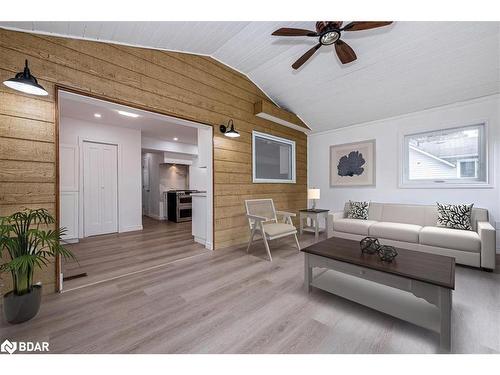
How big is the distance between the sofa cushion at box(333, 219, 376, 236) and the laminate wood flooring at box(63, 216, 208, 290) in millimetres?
2366

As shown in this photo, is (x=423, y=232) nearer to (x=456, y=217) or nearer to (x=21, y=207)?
(x=456, y=217)

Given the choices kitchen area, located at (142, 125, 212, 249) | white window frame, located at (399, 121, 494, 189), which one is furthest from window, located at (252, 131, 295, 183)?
white window frame, located at (399, 121, 494, 189)

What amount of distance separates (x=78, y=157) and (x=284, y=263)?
14.8ft

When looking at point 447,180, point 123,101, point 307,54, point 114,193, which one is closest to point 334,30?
point 307,54

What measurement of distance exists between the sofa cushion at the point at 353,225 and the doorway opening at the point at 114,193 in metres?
2.25

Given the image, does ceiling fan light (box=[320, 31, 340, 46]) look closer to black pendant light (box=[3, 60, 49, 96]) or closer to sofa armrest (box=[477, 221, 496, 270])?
black pendant light (box=[3, 60, 49, 96])

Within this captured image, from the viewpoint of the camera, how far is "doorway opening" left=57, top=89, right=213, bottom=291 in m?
2.79

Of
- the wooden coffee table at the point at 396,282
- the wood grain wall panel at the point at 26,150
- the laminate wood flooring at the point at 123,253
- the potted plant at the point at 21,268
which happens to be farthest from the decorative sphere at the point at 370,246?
the wood grain wall panel at the point at 26,150

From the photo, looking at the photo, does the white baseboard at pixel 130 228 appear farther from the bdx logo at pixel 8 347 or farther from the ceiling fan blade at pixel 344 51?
the ceiling fan blade at pixel 344 51

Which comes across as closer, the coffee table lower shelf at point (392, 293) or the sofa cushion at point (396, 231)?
the coffee table lower shelf at point (392, 293)

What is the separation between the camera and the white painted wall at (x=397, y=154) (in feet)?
9.96

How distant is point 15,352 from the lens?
4.20 feet

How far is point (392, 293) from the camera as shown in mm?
1783
